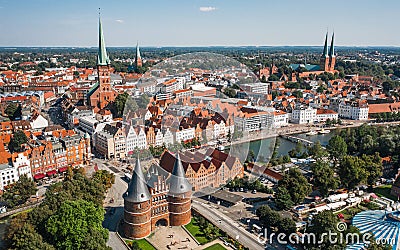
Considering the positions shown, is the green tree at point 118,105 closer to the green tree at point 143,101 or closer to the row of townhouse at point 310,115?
the row of townhouse at point 310,115

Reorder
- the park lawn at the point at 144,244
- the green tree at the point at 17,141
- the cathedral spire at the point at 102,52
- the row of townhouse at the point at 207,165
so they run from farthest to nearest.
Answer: the cathedral spire at the point at 102,52 < the green tree at the point at 17,141 < the park lawn at the point at 144,244 < the row of townhouse at the point at 207,165

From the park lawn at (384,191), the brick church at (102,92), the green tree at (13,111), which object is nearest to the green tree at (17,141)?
the brick church at (102,92)

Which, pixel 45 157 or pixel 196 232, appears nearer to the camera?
pixel 196 232

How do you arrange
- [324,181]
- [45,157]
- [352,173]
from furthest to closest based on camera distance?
[45,157] < [352,173] < [324,181]

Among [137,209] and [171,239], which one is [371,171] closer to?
[171,239]

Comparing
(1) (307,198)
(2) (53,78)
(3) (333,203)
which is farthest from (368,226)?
(2) (53,78)

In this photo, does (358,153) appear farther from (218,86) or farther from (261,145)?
(218,86)

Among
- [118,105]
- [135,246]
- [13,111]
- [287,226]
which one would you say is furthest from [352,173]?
[13,111]

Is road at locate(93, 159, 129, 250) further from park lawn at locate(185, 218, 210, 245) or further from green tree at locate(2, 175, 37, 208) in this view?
green tree at locate(2, 175, 37, 208)
